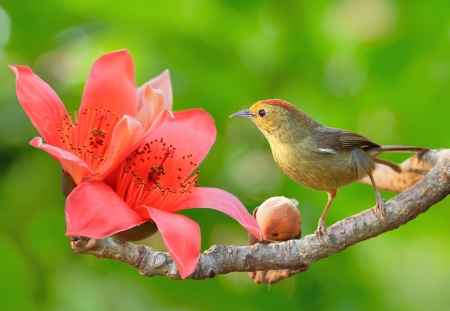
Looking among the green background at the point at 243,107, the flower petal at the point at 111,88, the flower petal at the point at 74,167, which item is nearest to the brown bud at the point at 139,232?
the flower petal at the point at 74,167

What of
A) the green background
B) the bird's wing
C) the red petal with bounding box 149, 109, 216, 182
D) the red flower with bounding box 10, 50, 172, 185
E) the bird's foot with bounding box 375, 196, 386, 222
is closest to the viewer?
the red flower with bounding box 10, 50, 172, 185

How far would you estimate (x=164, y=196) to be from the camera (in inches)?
45.7

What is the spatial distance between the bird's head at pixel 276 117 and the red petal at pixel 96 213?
32 centimetres

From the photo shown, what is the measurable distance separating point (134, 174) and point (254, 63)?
4.96 ft

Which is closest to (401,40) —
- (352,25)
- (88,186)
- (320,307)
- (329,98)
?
(352,25)

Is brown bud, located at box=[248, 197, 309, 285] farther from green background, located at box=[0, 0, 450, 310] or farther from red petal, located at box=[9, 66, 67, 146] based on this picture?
green background, located at box=[0, 0, 450, 310]

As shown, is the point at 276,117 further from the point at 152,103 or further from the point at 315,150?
the point at 152,103

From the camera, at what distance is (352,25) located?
8.49 feet

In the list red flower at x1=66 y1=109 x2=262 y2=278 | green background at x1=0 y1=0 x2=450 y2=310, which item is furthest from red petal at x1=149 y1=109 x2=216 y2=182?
green background at x1=0 y1=0 x2=450 y2=310

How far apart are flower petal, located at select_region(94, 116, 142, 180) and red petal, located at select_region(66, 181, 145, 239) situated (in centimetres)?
4

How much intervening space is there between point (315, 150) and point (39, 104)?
0.61 m

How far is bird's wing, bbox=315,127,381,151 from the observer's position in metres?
1.37

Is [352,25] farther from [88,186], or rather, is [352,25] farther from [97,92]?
[88,186]

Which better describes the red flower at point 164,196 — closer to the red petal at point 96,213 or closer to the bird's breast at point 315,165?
the red petal at point 96,213
